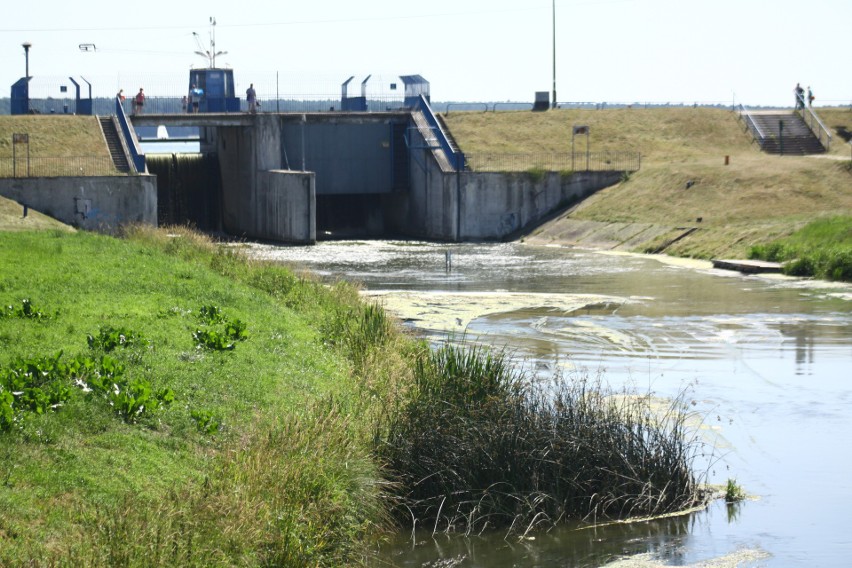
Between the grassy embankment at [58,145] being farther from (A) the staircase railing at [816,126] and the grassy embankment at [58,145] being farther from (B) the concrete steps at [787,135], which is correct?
(A) the staircase railing at [816,126]

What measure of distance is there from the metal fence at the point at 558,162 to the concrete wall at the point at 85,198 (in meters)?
15.9

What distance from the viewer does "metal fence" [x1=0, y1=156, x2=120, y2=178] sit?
49594 millimetres

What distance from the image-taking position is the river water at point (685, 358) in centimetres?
1303

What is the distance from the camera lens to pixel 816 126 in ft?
205

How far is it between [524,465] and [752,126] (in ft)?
175

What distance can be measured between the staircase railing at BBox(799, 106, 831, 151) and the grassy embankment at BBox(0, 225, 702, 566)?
46.0 metres

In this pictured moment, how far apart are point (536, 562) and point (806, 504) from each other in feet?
11.9

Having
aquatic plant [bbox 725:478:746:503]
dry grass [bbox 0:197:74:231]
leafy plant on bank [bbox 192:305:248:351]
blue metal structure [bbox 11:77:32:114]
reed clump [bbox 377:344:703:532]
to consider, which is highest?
blue metal structure [bbox 11:77:32:114]

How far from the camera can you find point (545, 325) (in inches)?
1092

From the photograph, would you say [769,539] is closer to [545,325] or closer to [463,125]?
[545,325]

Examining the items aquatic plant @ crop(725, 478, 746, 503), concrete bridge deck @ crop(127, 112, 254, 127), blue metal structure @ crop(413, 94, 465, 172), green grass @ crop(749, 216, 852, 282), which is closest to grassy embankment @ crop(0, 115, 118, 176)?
concrete bridge deck @ crop(127, 112, 254, 127)

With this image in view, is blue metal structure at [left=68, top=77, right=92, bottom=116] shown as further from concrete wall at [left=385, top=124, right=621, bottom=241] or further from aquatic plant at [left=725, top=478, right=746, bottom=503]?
aquatic plant at [left=725, top=478, right=746, bottom=503]

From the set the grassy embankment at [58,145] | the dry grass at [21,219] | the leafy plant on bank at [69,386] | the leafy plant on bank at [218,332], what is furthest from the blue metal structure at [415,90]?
the leafy plant on bank at [69,386]

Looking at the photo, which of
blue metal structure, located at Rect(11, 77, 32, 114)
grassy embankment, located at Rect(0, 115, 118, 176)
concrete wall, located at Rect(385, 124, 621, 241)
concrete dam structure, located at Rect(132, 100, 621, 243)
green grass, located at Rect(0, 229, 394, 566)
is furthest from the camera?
blue metal structure, located at Rect(11, 77, 32, 114)
